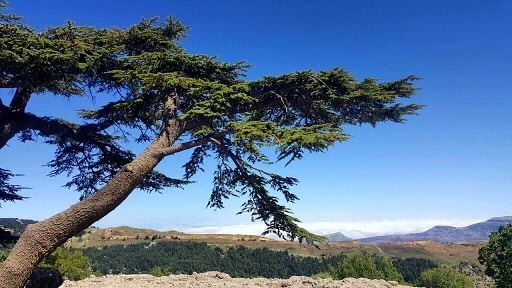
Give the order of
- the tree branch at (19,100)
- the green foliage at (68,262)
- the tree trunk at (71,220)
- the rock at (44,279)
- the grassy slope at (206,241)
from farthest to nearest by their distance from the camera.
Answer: the grassy slope at (206,241) < the green foliage at (68,262) < the tree branch at (19,100) < the rock at (44,279) < the tree trunk at (71,220)

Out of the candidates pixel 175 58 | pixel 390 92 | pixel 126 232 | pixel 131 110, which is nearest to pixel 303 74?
pixel 390 92

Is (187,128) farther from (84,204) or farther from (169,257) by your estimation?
(169,257)

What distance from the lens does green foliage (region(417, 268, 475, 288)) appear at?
60.3 meters

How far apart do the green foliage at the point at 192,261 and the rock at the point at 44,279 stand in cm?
8201

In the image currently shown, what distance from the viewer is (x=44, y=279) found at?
11672mm

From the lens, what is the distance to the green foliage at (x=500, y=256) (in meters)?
35.5

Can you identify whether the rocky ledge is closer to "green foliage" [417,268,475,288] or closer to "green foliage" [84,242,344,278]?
"green foliage" [417,268,475,288]

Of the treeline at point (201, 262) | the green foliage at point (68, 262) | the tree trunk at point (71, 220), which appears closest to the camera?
the tree trunk at point (71, 220)

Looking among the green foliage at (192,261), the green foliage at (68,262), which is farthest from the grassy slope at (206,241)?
the green foliage at (68,262)

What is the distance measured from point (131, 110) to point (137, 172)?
1.86 meters

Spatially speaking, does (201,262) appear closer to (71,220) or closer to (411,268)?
(411,268)

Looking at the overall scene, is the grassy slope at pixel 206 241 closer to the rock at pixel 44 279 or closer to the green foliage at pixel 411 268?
the green foliage at pixel 411 268

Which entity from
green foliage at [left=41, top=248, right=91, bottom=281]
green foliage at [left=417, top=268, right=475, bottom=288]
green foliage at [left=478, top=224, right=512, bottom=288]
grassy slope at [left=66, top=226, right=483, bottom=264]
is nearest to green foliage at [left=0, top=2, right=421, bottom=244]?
green foliage at [left=41, top=248, right=91, bottom=281]

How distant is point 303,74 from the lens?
1127 centimetres
